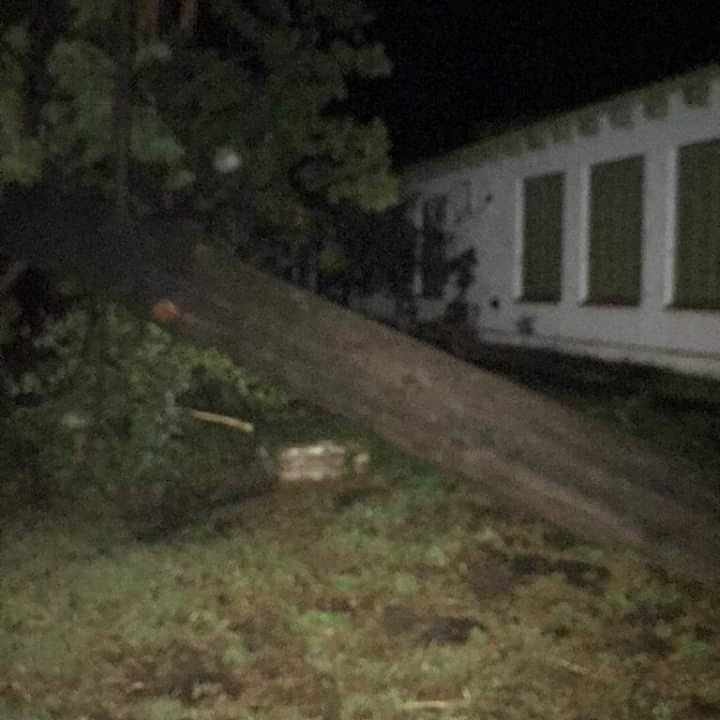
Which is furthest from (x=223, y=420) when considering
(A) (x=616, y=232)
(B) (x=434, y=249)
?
(B) (x=434, y=249)

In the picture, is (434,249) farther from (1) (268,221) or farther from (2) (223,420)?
(2) (223,420)

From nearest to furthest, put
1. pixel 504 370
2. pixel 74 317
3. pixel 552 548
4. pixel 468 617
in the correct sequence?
1. pixel 468 617
2. pixel 552 548
3. pixel 74 317
4. pixel 504 370

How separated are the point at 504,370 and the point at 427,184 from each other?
23.7 feet

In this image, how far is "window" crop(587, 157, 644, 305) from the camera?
45.7 feet

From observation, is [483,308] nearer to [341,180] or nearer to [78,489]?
[341,180]

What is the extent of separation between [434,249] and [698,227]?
7381 millimetres

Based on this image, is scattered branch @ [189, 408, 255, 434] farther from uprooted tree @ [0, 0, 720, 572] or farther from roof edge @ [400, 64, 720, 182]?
roof edge @ [400, 64, 720, 182]

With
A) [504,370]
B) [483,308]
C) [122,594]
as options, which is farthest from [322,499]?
[483,308]

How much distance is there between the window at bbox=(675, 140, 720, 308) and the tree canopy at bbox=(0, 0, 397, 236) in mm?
4593

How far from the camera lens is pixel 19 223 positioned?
7867mm

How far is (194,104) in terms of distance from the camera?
28.6 ft

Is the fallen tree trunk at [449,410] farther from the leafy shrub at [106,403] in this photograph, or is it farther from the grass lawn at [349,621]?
the leafy shrub at [106,403]

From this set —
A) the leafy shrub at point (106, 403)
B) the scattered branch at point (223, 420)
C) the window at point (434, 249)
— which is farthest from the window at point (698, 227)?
the window at point (434, 249)

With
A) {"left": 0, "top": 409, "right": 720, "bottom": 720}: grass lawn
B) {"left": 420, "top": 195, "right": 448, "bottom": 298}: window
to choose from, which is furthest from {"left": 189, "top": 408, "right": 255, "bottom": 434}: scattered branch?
{"left": 420, "top": 195, "right": 448, "bottom": 298}: window
